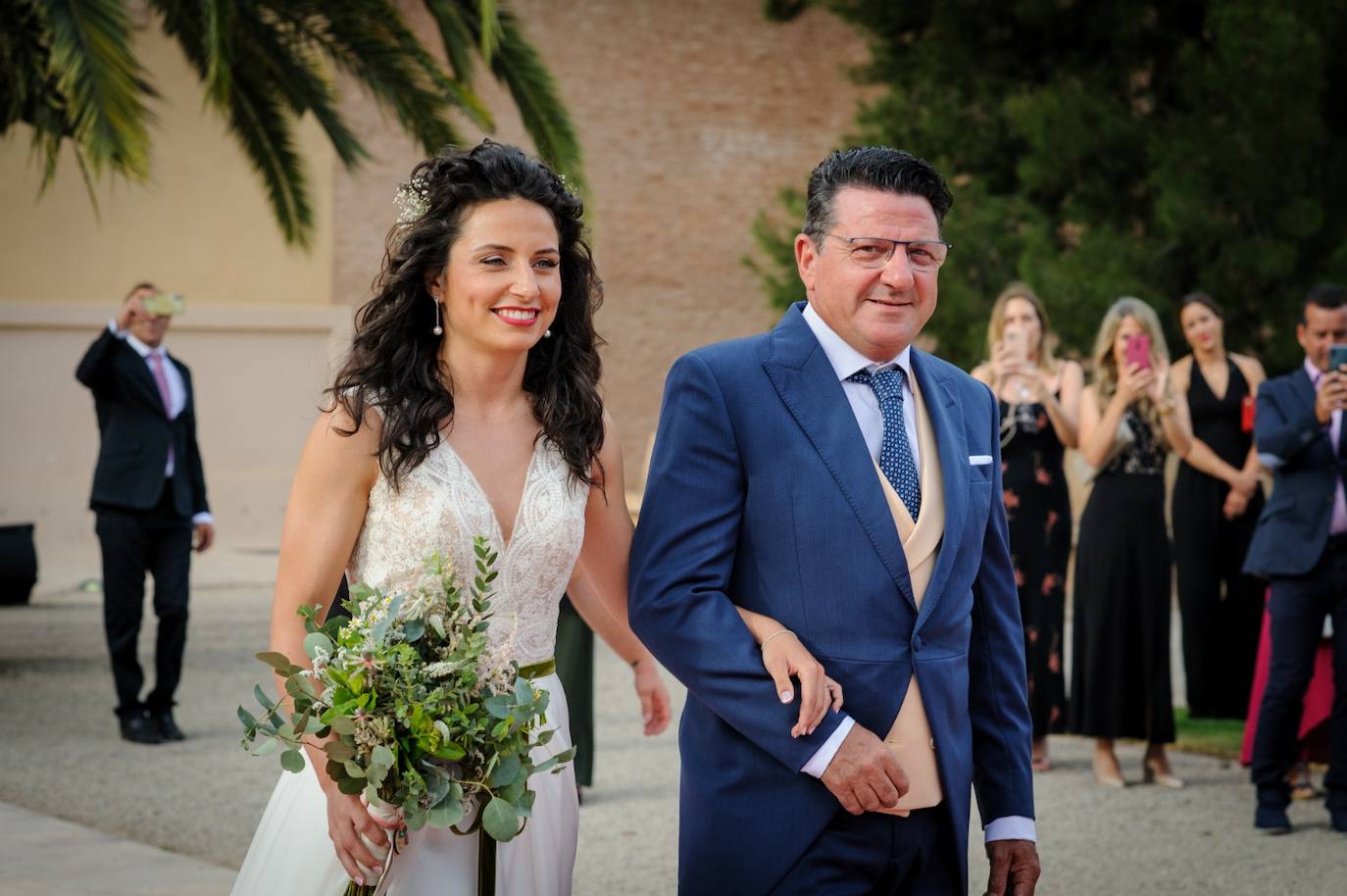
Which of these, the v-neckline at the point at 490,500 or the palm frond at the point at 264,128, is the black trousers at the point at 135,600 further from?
the v-neckline at the point at 490,500

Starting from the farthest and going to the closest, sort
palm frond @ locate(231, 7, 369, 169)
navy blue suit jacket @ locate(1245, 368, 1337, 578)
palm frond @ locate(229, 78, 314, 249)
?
1. palm frond @ locate(229, 78, 314, 249)
2. palm frond @ locate(231, 7, 369, 169)
3. navy blue suit jacket @ locate(1245, 368, 1337, 578)

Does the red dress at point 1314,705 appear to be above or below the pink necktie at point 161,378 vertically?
below

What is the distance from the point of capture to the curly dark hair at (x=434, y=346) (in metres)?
3.32

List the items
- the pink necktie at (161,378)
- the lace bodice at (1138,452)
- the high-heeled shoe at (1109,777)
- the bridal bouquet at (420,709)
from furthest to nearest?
the pink necktie at (161,378), the lace bodice at (1138,452), the high-heeled shoe at (1109,777), the bridal bouquet at (420,709)

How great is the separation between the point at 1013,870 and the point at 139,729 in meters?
6.55

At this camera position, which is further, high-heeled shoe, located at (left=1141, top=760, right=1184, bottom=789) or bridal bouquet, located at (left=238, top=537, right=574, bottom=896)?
high-heeled shoe, located at (left=1141, top=760, right=1184, bottom=789)

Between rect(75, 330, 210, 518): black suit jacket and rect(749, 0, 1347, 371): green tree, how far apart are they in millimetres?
6378

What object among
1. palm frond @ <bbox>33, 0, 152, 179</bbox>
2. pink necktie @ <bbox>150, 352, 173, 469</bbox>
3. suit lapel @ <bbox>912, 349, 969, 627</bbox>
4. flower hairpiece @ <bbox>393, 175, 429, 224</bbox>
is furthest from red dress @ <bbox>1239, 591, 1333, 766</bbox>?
palm frond @ <bbox>33, 0, 152, 179</bbox>

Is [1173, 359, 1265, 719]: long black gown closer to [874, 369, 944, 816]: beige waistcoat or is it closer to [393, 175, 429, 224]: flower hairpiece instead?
[874, 369, 944, 816]: beige waistcoat

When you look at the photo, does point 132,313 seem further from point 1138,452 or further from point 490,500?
point 490,500

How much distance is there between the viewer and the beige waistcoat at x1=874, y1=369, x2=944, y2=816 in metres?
3.03

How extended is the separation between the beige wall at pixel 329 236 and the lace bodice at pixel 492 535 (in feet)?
57.1

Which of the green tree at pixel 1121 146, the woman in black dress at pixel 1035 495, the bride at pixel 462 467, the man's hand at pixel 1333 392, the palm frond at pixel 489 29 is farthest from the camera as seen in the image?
the green tree at pixel 1121 146

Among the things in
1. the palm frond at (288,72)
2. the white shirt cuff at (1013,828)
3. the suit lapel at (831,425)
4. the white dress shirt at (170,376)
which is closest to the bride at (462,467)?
the suit lapel at (831,425)
